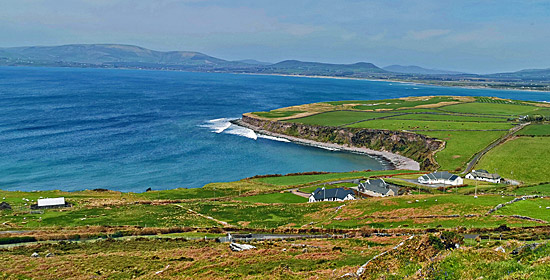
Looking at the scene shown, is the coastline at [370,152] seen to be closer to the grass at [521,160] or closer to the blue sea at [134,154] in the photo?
the blue sea at [134,154]

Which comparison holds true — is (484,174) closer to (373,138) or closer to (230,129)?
(373,138)

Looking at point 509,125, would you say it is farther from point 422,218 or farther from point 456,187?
point 422,218

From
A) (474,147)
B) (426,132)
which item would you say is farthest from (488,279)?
(426,132)

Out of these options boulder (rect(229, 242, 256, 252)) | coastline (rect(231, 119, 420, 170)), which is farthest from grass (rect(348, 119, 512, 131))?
boulder (rect(229, 242, 256, 252))

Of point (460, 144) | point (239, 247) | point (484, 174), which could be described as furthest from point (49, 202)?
point (460, 144)

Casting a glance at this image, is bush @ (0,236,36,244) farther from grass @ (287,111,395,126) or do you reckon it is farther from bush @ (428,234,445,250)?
grass @ (287,111,395,126)
